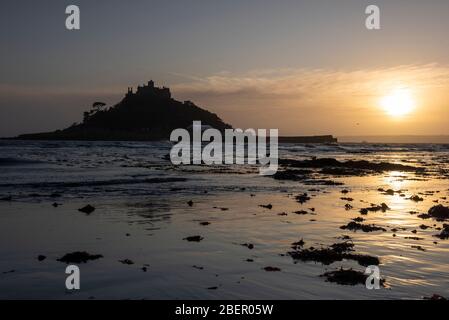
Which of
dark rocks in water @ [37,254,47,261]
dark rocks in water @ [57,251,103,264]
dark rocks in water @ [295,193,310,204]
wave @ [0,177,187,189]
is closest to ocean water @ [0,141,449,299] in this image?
dark rocks in water @ [37,254,47,261]

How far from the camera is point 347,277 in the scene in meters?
9.36

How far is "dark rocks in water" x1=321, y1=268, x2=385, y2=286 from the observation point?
9.12 m

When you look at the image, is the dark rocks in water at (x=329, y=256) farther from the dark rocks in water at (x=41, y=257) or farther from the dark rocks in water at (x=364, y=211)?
the dark rocks in water at (x=364, y=211)

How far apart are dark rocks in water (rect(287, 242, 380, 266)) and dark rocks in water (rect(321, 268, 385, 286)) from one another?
932 mm

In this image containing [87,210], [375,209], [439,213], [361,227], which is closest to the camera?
[361,227]

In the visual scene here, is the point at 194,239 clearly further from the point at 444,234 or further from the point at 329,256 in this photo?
the point at 444,234

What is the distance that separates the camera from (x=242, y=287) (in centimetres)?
862

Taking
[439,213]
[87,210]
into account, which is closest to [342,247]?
[439,213]

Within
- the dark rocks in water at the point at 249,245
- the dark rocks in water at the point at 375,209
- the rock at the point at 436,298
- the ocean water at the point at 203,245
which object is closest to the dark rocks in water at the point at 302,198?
the ocean water at the point at 203,245

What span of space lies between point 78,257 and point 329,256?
5.93 meters

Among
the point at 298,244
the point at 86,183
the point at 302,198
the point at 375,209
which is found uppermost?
A: the point at 86,183

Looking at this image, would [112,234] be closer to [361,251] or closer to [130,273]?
[130,273]

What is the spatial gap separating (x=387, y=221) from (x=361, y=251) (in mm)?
5202

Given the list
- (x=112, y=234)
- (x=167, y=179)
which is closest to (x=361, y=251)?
(x=112, y=234)
